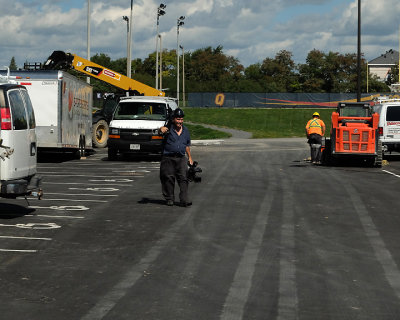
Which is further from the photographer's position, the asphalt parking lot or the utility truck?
the utility truck

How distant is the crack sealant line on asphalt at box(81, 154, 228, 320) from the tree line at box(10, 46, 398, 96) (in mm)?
90718

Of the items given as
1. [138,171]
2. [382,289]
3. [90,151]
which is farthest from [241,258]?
[90,151]

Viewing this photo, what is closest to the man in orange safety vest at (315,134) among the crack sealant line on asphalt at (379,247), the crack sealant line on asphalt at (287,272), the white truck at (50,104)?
the white truck at (50,104)

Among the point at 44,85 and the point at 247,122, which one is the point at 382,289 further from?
the point at 247,122

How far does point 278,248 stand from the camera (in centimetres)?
1023

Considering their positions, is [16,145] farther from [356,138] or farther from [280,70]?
[280,70]

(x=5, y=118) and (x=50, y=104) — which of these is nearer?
(x=5, y=118)

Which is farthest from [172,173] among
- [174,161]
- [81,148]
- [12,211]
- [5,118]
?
[81,148]

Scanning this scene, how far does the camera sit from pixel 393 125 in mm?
26875

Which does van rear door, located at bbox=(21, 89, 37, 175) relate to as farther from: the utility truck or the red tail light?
the utility truck

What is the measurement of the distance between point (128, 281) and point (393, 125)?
20255 mm

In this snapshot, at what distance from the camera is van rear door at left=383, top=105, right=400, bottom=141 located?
88.1 feet

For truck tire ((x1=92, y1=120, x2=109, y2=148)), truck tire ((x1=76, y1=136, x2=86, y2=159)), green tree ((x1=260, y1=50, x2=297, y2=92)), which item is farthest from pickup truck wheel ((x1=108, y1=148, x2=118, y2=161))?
green tree ((x1=260, y1=50, x2=297, y2=92))

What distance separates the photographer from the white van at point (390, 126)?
88.1ft
